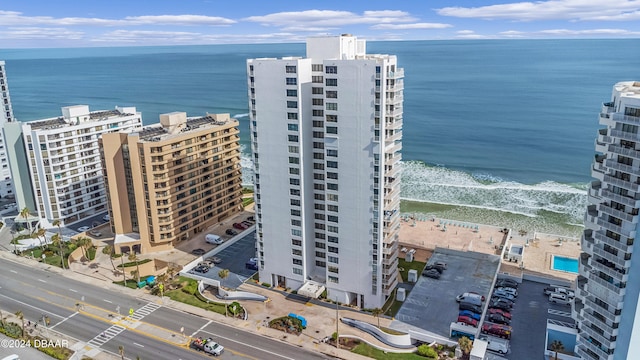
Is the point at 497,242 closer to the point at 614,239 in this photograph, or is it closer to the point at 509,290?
the point at 509,290

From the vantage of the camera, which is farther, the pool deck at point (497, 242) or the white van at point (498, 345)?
the pool deck at point (497, 242)

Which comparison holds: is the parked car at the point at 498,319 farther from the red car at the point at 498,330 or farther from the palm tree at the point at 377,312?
the palm tree at the point at 377,312

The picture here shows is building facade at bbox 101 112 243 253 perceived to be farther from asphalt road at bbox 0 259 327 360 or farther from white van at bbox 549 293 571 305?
white van at bbox 549 293 571 305

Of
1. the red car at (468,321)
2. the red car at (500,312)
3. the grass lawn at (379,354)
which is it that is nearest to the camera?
the grass lawn at (379,354)

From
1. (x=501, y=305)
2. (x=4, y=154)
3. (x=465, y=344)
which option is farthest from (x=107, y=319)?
(x=4, y=154)

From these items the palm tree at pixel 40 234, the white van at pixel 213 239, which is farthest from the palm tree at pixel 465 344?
the palm tree at pixel 40 234

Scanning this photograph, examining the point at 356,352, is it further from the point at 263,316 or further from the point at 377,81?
the point at 377,81
